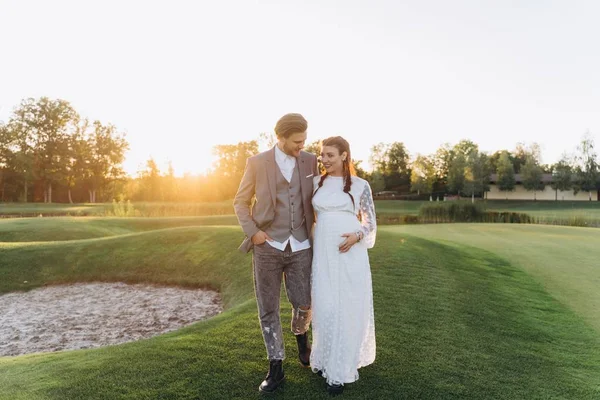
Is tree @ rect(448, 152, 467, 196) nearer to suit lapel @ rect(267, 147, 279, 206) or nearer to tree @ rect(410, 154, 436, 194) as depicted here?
tree @ rect(410, 154, 436, 194)

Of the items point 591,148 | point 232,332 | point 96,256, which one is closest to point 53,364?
point 232,332

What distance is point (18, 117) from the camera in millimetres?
61156

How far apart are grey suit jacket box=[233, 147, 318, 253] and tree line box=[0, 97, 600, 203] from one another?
59602mm

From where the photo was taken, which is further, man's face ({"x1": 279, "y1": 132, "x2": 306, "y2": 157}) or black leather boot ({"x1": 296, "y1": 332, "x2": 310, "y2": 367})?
black leather boot ({"x1": 296, "y1": 332, "x2": 310, "y2": 367})

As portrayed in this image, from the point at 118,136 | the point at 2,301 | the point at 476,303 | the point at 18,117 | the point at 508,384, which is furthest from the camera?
the point at 118,136

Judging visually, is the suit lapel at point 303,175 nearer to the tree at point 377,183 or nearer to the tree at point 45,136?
the tree at point 45,136

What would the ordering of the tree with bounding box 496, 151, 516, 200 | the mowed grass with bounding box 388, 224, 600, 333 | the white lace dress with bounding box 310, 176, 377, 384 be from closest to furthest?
the white lace dress with bounding box 310, 176, 377, 384, the mowed grass with bounding box 388, 224, 600, 333, the tree with bounding box 496, 151, 516, 200

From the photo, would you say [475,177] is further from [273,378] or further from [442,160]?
[273,378]

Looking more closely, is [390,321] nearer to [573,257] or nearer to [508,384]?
[508,384]

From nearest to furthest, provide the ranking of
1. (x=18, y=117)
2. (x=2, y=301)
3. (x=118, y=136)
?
(x=2, y=301), (x=18, y=117), (x=118, y=136)

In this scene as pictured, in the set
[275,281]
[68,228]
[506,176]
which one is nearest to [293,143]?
[275,281]

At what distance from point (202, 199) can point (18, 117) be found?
1078 inches

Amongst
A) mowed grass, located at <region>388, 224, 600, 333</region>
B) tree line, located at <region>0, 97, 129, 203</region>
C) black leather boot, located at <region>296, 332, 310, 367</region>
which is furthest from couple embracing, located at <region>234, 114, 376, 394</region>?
tree line, located at <region>0, 97, 129, 203</region>

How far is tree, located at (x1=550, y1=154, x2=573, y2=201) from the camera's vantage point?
6725cm
